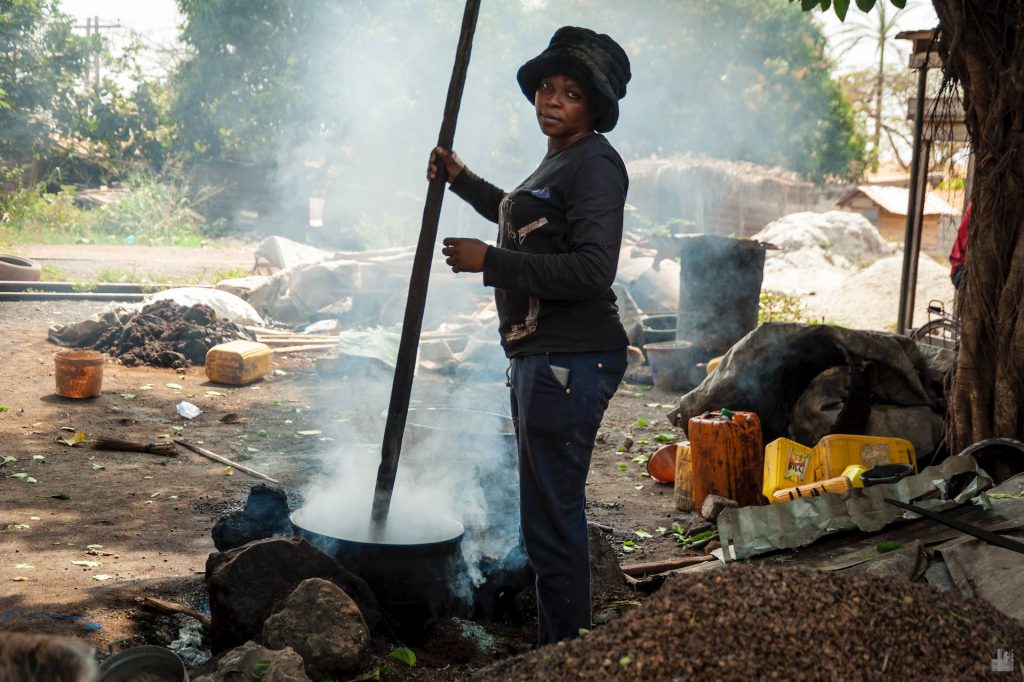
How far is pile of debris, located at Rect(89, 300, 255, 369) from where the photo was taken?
30.0ft

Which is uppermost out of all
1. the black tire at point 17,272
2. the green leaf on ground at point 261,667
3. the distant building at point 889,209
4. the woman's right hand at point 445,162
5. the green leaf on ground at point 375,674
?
the distant building at point 889,209

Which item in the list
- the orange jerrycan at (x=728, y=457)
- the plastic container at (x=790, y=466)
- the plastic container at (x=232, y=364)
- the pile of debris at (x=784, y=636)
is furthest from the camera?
Result: the plastic container at (x=232, y=364)

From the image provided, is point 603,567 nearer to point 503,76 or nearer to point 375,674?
point 375,674

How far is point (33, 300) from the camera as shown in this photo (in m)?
11.8

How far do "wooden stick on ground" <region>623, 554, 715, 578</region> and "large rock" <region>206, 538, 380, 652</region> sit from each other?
4.78 feet

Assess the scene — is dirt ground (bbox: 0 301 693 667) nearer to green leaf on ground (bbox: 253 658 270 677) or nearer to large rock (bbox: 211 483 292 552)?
large rock (bbox: 211 483 292 552)

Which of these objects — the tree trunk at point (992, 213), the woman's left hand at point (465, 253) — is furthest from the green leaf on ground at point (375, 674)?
the tree trunk at point (992, 213)

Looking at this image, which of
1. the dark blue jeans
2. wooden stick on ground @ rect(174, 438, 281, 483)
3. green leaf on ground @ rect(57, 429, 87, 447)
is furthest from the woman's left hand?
green leaf on ground @ rect(57, 429, 87, 447)

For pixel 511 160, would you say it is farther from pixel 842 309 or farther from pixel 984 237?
pixel 984 237

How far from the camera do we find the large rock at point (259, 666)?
264 centimetres

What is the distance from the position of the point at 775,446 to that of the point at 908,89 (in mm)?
37430

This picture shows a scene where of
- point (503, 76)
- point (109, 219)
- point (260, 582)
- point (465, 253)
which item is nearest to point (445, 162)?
point (465, 253)

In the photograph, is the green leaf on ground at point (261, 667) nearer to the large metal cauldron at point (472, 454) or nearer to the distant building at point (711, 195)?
the large metal cauldron at point (472, 454)

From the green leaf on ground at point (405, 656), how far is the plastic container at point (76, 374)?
17.5ft
